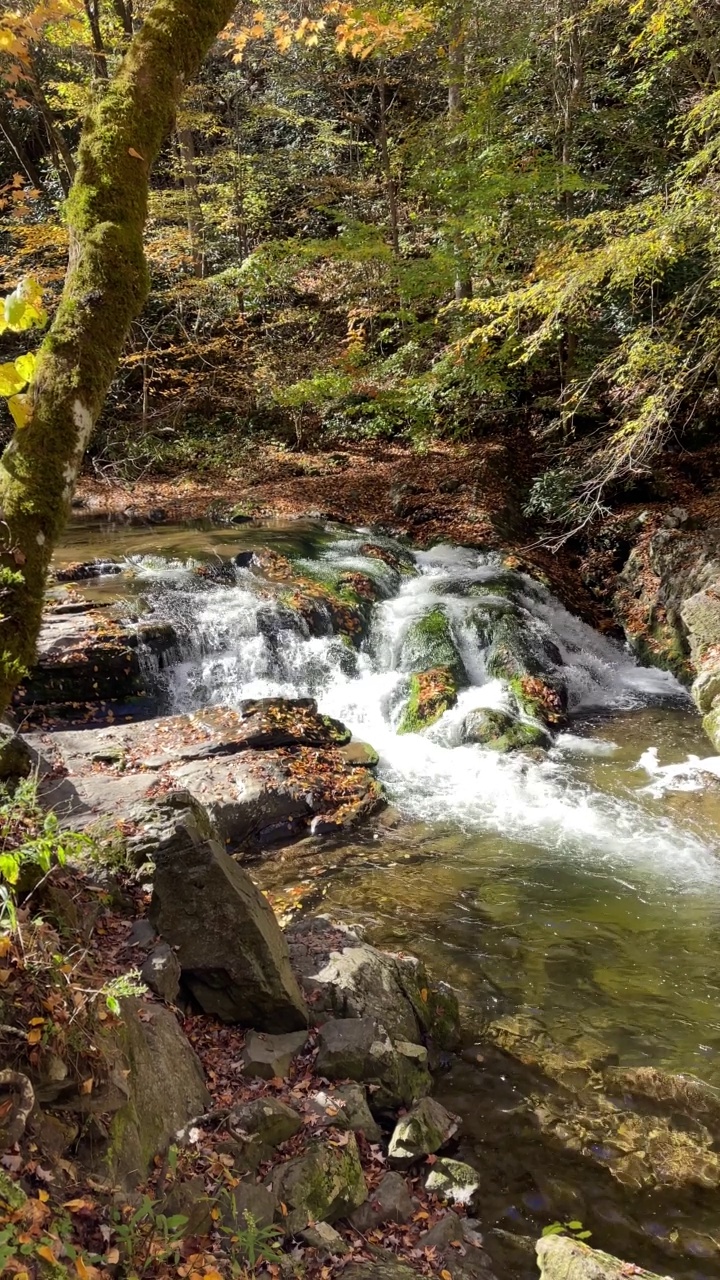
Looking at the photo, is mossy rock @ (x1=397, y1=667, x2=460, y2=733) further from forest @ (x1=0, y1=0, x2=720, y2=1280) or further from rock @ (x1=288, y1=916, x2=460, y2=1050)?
rock @ (x1=288, y1=916, x2=460, y2=1050)

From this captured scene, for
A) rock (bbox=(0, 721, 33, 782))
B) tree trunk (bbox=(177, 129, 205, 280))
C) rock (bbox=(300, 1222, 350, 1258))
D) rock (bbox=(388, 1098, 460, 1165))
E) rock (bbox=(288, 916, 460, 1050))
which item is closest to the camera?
rock (bbox=(300, 1222, 350, 1258))

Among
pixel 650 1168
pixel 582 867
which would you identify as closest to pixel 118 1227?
pixel 650 1168

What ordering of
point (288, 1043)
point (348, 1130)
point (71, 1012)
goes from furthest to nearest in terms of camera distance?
point (288, 1043), point (348, 1130), point (71, 1012)

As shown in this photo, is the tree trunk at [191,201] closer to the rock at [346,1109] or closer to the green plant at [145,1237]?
the rock at [346,1109]

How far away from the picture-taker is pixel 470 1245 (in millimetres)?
3545

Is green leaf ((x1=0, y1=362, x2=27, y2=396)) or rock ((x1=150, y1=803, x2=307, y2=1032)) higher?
green leaf ((x1=0, y1=362, x2=27, y2=396))

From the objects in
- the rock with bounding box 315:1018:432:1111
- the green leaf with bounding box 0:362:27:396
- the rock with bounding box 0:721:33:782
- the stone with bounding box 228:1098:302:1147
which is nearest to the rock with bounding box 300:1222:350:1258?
the stone with bounding box 228:1098:302:1147

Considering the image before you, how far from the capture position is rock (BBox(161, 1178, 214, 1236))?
2.85 meters

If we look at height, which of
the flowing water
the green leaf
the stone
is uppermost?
the green leaf

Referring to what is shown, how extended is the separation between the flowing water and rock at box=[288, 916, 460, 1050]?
351 millimetres

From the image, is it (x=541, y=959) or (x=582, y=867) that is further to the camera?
(x=582, y=867)

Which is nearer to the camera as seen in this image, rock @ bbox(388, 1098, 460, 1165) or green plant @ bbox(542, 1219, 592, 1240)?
green plant @ bbox(542, 1219, 592, 1240)

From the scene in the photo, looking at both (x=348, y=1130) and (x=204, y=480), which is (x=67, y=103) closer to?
(x=204, y=480)

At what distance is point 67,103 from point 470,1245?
17.0 meters
